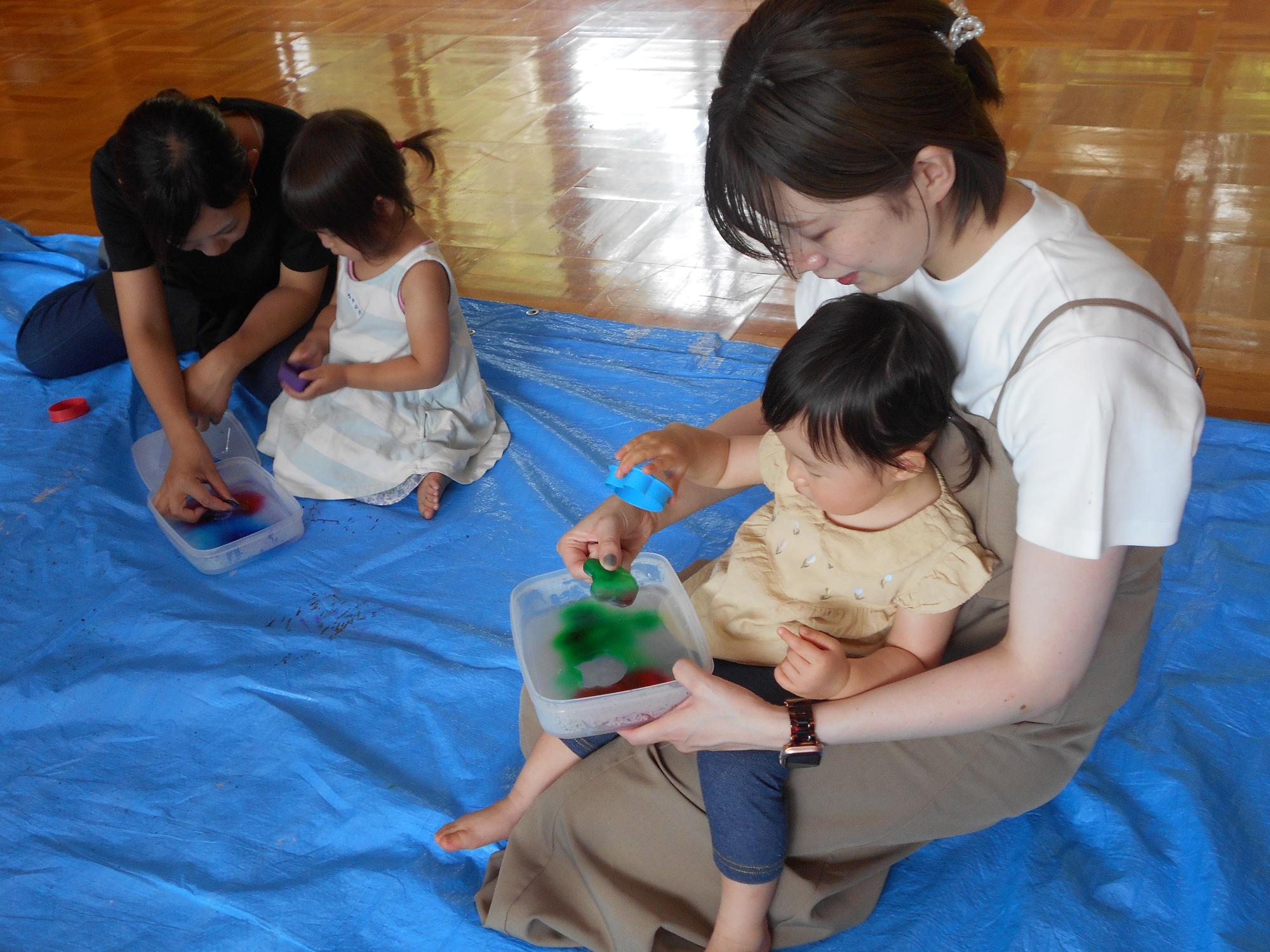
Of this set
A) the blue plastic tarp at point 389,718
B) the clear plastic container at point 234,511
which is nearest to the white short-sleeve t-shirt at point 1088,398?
the blue plastic tarp at point 389,718

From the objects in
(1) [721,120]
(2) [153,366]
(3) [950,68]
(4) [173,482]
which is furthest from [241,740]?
(3) [950,68]

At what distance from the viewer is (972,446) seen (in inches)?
36.2

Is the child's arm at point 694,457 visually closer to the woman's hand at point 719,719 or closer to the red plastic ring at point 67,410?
the woman's hand at point 719,719

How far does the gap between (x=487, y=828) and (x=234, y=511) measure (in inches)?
32.1

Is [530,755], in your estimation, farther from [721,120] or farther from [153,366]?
[153,366]

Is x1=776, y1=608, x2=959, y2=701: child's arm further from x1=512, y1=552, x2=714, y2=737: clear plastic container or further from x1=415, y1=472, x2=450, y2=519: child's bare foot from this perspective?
x1=415, y1=472, x2=450, y2=519: child's bare foot

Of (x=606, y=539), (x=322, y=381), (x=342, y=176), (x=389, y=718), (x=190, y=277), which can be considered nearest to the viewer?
(x=606, y=539)

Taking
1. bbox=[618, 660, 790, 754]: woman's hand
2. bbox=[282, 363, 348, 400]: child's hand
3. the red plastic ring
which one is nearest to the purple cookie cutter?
bbox=[282, 363, 348, 400]: child's hand

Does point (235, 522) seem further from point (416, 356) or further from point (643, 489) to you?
point (643, 489)

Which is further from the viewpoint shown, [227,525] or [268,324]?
[268,324]

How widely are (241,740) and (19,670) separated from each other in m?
0.38

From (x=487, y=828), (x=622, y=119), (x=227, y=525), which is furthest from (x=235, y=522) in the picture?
(x=622, y=119)

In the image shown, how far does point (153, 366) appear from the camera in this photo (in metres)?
1.71

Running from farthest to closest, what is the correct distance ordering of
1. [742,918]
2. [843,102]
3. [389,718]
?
[389,718]
[742,918]
[843,102]
